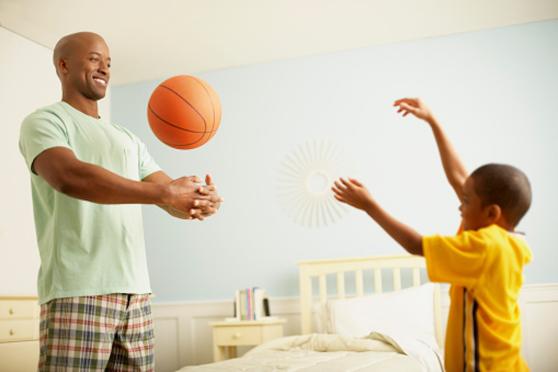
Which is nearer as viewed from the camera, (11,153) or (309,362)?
(309,362)

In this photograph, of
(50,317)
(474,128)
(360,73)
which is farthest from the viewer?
(360,73)

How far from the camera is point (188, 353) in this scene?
16.3 ft

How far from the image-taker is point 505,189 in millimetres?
1642

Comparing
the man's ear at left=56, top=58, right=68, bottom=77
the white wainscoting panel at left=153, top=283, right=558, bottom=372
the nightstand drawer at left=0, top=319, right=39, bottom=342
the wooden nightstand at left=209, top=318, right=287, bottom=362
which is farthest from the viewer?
the white wainscoting panel at left=153, top=283, right=558, bottom=372

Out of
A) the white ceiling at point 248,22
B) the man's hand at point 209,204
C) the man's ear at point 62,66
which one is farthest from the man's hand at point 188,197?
the white ceiling at point 248,22

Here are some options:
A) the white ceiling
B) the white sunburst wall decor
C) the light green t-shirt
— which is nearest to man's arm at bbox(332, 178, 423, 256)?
the light green t-shirt

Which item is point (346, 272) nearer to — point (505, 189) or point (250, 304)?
point (250, 304)

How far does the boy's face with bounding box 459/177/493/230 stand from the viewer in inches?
66.1

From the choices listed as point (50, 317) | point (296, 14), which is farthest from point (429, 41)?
point (50, 317)

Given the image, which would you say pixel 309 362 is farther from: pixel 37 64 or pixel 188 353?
pixel 37 64

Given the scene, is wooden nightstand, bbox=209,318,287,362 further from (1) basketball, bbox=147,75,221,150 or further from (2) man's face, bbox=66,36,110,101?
(2) man's face, bbox=66,36,110,101

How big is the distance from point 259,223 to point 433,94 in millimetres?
1609

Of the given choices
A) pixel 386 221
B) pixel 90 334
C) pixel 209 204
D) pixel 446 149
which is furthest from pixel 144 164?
pixel 446 149

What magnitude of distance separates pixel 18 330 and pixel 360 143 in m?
2.61
